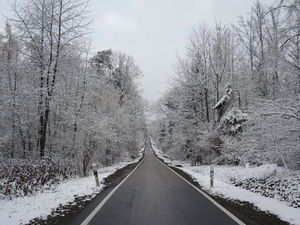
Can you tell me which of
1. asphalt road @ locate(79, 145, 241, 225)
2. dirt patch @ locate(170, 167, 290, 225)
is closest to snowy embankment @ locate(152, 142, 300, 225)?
dirt patch @ locate(170, 167, 290, 225)

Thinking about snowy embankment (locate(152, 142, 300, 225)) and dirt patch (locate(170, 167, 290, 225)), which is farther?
snowy embankment (locate(152, 142, 300, 225))

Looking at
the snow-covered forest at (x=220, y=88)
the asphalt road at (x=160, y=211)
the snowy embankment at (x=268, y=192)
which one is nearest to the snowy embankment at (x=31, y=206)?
the asphalt road at (x=160, y=211)

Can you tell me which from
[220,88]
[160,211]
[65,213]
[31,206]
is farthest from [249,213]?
[220,88]

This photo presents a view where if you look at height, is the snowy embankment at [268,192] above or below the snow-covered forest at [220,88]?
below

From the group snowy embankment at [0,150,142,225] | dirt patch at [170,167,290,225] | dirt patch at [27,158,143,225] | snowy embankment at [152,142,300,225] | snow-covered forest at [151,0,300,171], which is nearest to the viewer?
dirt patch at [170,167,290,225]

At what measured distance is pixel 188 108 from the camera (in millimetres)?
27562

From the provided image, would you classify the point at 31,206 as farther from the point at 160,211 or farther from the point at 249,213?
the point at 249,213

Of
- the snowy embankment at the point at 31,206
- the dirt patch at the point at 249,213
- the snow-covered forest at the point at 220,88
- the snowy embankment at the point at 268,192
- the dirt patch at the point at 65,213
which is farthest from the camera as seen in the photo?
the snow-covered forest at the point at 220,88

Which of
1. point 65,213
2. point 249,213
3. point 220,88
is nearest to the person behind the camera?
Answer: point 249,213

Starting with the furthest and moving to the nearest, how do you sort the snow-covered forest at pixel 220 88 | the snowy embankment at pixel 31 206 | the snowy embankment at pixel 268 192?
the snow-covered forest at pixel 220 88, the snowy embankment at pixel 268 192, the snowy embankment at pixel 31 206

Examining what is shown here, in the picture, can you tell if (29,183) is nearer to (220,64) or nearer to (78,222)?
(78,222)

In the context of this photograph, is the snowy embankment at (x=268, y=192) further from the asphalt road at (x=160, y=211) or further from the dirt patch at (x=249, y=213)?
the asphalt road at (x=160, y=211)

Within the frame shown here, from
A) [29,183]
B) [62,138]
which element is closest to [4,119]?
[62,138]

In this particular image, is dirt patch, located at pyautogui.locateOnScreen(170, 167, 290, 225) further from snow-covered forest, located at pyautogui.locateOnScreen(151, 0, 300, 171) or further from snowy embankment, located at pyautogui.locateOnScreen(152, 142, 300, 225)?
snow-covered forest, located at pyautogui.locateOnScreen(151, 0, 300, 171)
